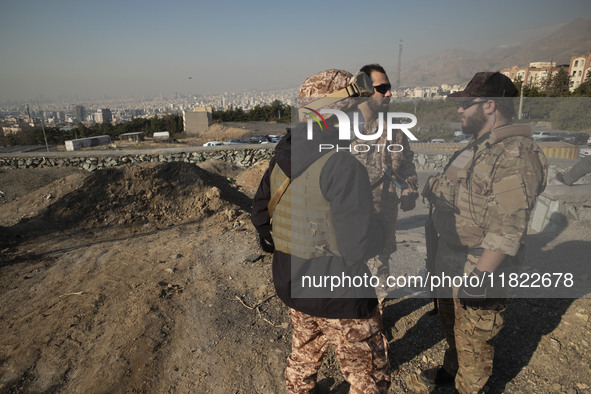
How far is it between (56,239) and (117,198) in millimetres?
1532

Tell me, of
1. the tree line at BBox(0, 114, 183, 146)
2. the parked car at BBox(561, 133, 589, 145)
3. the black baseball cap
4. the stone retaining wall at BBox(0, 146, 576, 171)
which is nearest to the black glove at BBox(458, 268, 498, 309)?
the black baseball cap

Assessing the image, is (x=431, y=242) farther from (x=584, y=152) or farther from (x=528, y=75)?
(x=528, y=75)

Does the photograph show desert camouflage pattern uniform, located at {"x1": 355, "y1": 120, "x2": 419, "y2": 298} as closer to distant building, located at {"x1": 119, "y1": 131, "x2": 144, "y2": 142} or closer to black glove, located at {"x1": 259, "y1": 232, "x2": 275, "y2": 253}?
black glove, located at {"x1": 259, "y1": 232, "x2": 275, "y2": 253}

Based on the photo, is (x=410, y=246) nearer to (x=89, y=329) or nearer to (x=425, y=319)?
(x=425, y=319)

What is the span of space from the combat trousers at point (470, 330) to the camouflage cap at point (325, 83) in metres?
1.33

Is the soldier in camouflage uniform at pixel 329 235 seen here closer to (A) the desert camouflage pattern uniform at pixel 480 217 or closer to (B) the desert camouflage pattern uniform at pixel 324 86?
(B) the desert camouflage pattern uniform at pixel 324 86

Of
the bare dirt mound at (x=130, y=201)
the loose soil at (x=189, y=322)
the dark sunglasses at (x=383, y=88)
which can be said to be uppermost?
the dark sunglasses at (x=383, y=88)

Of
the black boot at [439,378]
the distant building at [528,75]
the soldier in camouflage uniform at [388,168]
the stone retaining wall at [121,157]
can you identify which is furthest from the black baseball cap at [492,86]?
the stone retaining wall at [121,157]

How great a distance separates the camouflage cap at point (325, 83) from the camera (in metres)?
1.63

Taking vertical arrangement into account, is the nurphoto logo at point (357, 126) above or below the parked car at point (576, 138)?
above

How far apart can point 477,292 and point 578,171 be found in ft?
5.31

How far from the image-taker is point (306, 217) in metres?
1.61

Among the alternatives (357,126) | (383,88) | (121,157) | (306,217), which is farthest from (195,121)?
(306,217)

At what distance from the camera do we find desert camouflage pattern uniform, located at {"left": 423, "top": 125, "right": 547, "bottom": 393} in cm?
178
